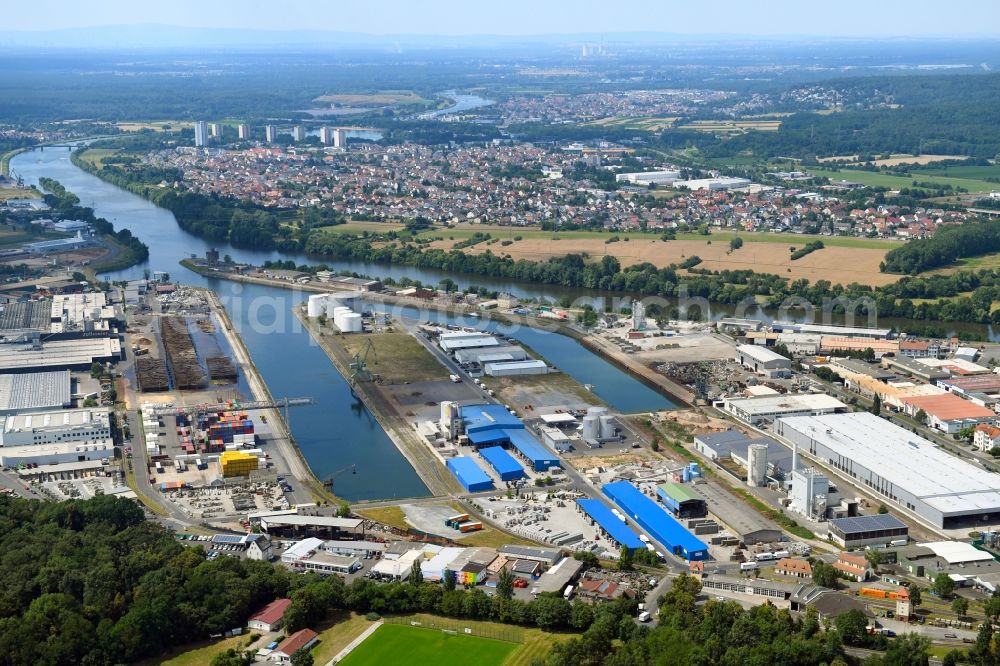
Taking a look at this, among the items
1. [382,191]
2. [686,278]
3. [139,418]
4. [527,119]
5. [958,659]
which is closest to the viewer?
[958,659]

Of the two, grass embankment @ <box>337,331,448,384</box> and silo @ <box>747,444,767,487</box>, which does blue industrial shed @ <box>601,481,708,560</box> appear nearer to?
silo @ <box>747,444,767,487</box>

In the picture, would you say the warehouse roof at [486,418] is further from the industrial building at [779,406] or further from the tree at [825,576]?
the tree at [825,576]

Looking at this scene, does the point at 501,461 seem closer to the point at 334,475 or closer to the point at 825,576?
the point at 334,475

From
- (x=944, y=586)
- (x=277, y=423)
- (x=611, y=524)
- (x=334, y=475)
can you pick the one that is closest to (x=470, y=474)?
(x=334, y=475)

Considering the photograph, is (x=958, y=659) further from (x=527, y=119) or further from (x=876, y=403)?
(x=527, y=119)

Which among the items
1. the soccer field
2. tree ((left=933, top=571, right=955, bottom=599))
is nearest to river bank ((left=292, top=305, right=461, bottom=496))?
the soccer field

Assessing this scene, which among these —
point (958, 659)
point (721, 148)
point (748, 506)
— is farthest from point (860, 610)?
point (721, 148)
